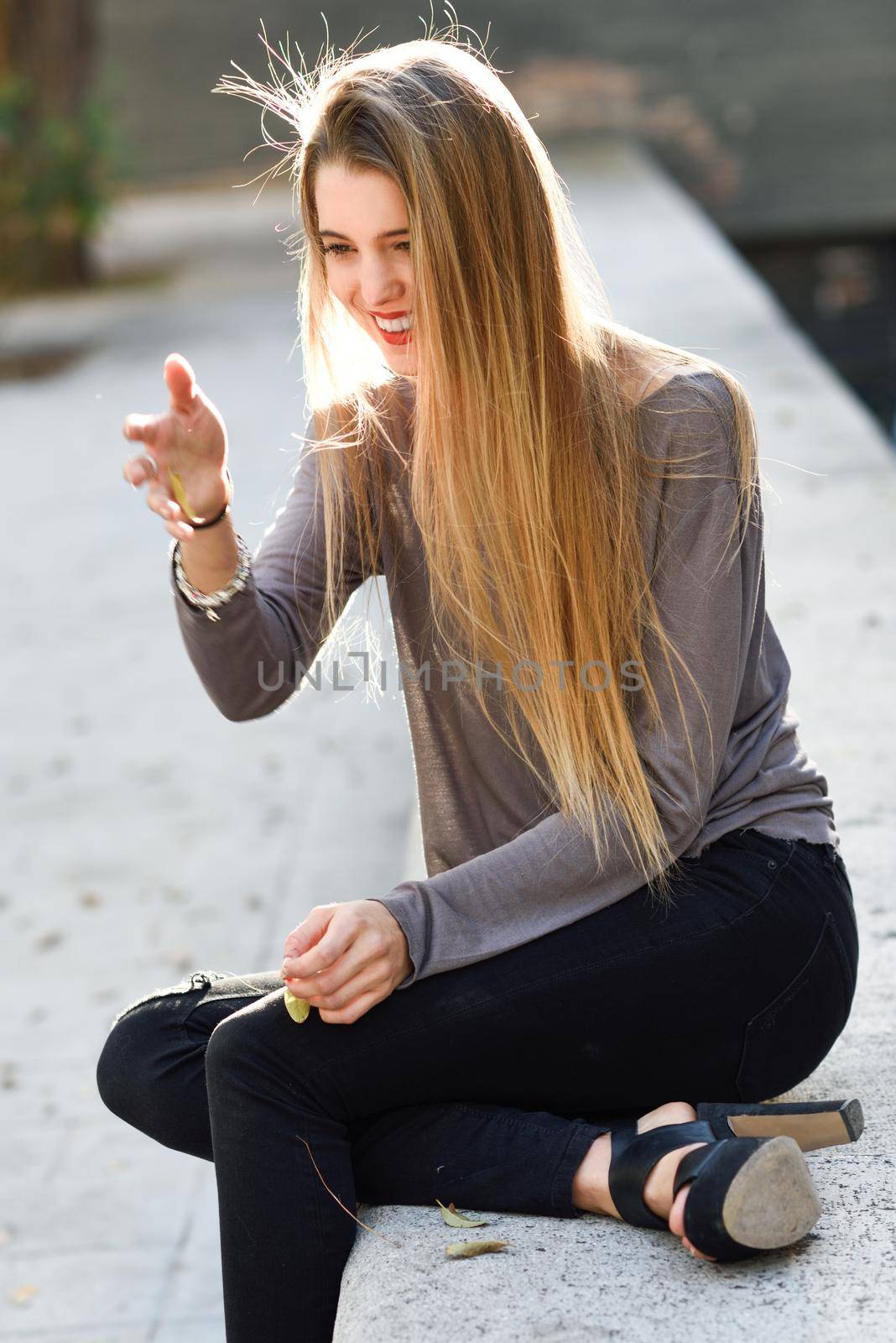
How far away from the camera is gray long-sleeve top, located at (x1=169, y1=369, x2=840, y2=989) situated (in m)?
1.83

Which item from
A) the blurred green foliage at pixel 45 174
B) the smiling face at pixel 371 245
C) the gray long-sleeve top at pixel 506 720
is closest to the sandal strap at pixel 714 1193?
the gray long-sleeve top at pixel 506 720

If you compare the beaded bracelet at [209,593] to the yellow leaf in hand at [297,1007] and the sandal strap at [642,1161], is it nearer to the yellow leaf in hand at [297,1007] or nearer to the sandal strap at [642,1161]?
the yellow leaf in hand at [297,1007]

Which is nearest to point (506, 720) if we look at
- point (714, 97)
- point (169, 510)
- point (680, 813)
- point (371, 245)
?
point (680, 813)

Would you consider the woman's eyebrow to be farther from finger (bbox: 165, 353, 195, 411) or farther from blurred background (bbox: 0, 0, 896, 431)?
blurred background (bbox: 0, 0, 896, 431)

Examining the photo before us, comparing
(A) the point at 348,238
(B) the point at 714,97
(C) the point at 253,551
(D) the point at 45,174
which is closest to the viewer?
(A) the point at 348,238

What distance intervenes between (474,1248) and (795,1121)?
380 mm

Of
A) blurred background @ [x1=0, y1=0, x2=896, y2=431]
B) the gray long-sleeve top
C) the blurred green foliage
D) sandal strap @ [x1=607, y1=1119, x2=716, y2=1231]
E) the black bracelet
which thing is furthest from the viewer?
blurred background @ [x1=0, y1=0, x2=896, y2=431]

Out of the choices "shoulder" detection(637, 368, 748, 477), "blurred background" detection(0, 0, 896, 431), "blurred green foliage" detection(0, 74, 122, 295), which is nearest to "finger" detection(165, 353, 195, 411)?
"shoulder" detection(637, 368, 748, 477)

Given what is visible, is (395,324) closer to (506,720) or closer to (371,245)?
(371,245)

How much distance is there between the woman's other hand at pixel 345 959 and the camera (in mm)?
1712

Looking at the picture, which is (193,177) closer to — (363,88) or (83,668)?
(83,668)

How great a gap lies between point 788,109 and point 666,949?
15.5 meters

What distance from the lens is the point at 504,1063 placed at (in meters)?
1.81

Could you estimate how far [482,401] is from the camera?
1.89 metres
